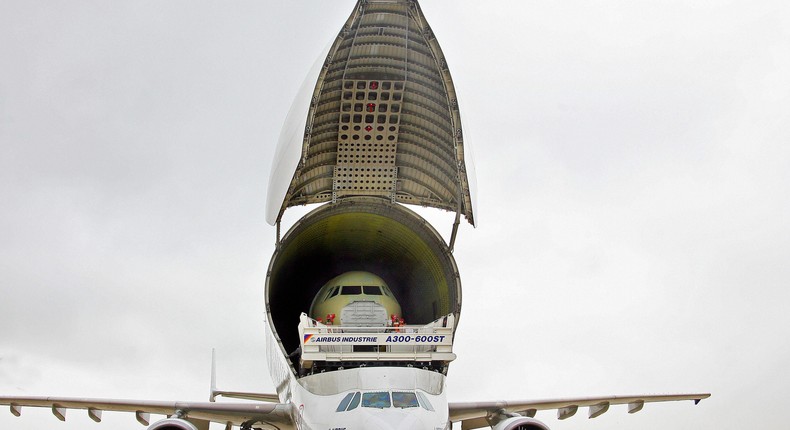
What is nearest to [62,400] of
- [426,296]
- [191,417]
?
[191,417]

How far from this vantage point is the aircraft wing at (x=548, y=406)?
781 inches

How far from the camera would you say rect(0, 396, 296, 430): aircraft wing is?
19.3m

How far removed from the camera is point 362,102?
68.3 ft

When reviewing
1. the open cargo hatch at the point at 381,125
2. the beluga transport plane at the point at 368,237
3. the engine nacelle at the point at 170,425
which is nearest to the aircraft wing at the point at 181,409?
the beluga transport plane at the point at 368,237

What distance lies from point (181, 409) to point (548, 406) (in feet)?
33.4

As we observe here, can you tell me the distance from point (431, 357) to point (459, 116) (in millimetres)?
6415

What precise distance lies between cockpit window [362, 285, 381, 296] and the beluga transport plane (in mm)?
42

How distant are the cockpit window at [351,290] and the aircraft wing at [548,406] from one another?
13.7ft

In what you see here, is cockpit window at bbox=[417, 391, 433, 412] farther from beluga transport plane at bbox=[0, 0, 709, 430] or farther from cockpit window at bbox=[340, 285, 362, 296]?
cockpit window at bbox=[340, 285, 362, 296]

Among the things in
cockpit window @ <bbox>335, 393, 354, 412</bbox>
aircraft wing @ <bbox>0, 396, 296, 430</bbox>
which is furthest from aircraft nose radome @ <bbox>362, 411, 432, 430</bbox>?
aircraft wing @ <bbox>0, 396, 296, 430</bbox>

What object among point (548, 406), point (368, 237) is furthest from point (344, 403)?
point (368, 237)

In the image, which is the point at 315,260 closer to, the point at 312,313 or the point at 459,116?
the point at 312,313

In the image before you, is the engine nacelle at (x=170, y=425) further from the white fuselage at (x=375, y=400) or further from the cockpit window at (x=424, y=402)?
the cockpit window at (x=424, y=402)

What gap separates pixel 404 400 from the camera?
15438 mm
